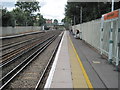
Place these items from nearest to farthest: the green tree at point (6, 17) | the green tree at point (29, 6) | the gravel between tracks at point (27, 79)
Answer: the gravel between tracks at point (27, 79) → the green tree at point (6, 17) → the green tree at point (29, 6)

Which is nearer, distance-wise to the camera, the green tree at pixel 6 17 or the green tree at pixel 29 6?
the green tree at pixel 6 17

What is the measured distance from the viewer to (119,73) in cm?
730

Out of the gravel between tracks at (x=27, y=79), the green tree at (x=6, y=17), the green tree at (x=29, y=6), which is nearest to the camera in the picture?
the gravel between tracks at (x=27, y=79)

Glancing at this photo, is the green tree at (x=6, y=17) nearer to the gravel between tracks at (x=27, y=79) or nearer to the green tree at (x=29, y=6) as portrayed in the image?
the gravel between tracks at (x=27, y=79)

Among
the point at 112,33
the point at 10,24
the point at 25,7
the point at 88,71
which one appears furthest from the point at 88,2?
the point at 25,7

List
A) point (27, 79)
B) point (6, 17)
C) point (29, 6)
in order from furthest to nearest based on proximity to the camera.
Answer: point (29, 6)
point (6, 17)
point (27, 79)

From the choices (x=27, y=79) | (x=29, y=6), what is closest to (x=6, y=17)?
(x=27, y=79)

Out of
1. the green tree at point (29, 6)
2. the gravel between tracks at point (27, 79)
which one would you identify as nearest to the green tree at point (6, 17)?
the gravel between tracks at point (27, 79)

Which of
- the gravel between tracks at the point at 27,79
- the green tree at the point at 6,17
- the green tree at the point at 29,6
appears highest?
the green tree at the point at 29,6

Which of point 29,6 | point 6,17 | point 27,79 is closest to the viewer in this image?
point 27,79

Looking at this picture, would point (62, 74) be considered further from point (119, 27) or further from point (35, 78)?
point (119, 27)

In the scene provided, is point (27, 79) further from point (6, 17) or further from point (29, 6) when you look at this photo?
point (29, 6)

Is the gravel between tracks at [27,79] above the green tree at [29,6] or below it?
below

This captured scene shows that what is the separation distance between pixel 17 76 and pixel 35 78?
98 cm
